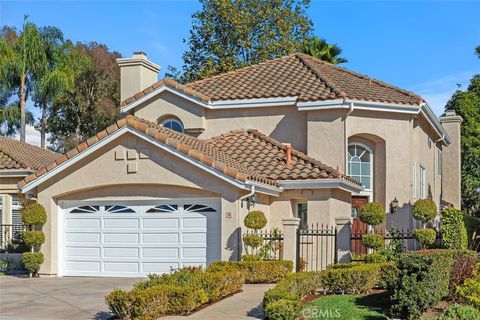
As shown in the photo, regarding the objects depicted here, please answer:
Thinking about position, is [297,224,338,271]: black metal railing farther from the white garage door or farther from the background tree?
the background tree

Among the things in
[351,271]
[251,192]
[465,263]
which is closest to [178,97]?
[251,192]

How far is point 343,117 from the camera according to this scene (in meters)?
21.9

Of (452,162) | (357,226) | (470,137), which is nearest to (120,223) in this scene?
(357,226)

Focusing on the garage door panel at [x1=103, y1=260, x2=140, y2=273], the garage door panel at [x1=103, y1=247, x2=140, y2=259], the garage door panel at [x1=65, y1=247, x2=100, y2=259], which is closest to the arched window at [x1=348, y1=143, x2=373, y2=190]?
the garage door panel at [x1=103, y1=247, x2=140, y2=259]

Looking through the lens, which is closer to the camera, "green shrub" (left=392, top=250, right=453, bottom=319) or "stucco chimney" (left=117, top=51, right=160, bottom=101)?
"green shrub" (left=392, top=250, right=453, bottom=319)

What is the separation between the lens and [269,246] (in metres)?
18.5

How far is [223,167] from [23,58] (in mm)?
26899

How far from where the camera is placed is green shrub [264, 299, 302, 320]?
1103 cm

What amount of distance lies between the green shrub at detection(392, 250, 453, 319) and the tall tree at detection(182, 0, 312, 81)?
92.7ft

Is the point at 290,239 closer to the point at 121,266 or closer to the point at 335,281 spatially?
the point at 335,281

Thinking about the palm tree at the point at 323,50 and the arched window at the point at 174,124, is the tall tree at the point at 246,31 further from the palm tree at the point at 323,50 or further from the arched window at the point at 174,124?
the arched window at the point at 174,124

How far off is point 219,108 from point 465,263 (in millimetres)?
12345

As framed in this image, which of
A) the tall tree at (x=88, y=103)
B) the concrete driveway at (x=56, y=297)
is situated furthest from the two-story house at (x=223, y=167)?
the tall tree at (x=88, y=103)

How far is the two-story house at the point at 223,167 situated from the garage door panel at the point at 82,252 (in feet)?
0.10
